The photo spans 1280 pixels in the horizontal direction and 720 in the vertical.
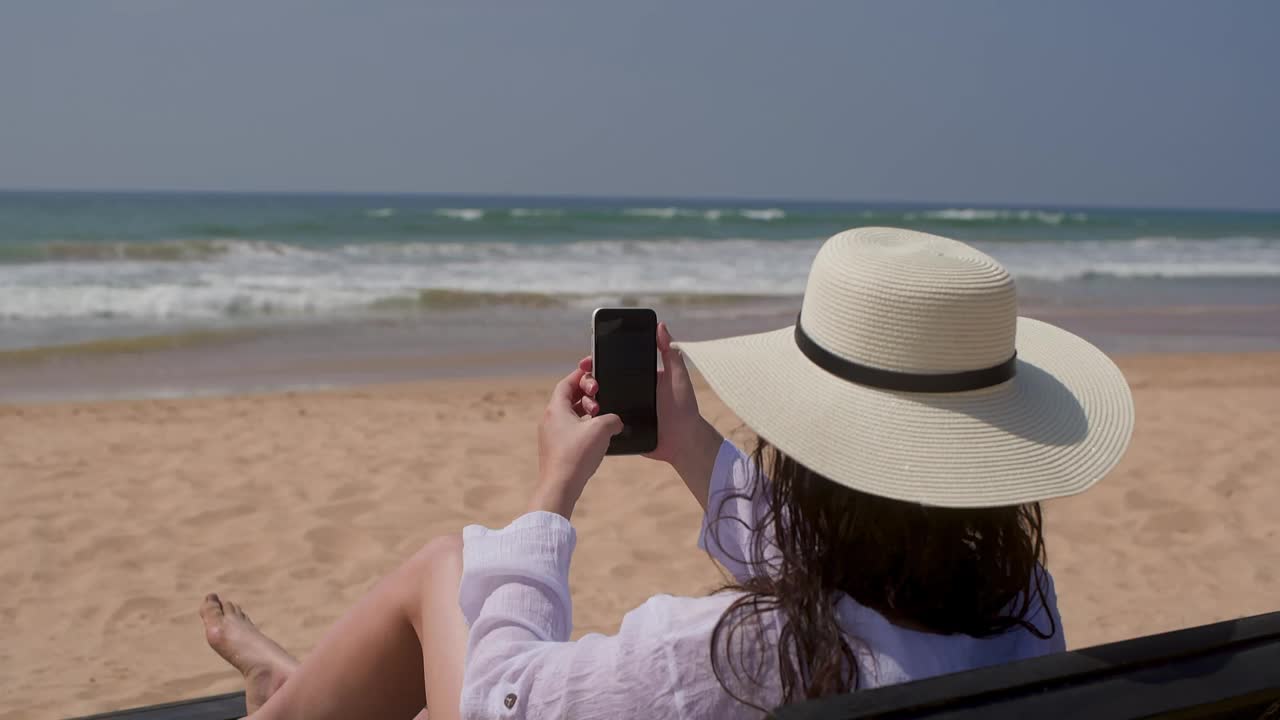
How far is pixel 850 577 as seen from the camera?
1.16m

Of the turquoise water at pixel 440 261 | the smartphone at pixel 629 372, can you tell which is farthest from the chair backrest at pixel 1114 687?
the turquoise water at pixel 440 261

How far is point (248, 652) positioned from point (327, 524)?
2113mm

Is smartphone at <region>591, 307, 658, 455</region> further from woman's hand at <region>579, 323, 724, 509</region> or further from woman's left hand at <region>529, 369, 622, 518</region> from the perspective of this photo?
woman's left hand at <region>529, 369, 622, 518</region>

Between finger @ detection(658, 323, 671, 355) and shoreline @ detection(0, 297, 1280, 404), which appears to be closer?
finger @ detection(658, 323, 671, 355)

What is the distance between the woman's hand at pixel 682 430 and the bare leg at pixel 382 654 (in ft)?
1.26

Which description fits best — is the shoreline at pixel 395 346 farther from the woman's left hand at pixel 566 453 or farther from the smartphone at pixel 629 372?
the woman's left hand at pixel 566 453

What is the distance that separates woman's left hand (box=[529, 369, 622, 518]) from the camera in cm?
133

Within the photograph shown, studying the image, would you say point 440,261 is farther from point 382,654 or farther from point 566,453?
point 566,453

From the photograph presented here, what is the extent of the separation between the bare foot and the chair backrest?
145cm

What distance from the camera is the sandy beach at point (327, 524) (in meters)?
3.38

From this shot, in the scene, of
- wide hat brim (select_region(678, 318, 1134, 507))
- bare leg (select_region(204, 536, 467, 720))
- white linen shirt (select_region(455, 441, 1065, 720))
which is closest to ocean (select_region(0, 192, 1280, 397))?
bare leg (select_region(204, 536, 467, 720))

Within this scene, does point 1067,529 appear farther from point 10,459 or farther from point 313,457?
point 10,459

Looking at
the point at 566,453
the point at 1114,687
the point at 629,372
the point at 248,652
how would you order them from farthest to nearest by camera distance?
the point at 248,652 → the point at 629,372 → the point at 566,453 → the point at 1114,687

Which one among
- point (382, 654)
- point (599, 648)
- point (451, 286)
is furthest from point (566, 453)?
point (451, 286)
